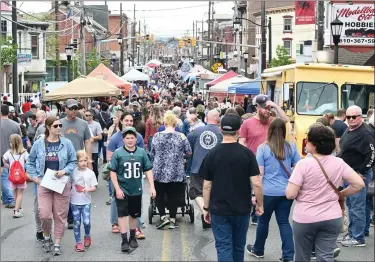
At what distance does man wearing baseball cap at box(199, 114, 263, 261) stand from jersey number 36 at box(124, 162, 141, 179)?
1987 mm

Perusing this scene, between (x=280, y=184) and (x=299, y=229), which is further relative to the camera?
(x=280, y=184)

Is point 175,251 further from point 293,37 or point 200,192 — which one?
point 293,37

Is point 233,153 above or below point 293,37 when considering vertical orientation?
below

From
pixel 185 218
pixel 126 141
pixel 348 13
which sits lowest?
pixel 185 218

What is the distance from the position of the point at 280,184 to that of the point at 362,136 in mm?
1567

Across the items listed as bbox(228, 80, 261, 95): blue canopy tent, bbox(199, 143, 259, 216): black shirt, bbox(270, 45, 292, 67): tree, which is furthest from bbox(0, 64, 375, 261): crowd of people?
bbox(270, 45, 292, 67): tree

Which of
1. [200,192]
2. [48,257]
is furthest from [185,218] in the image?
[48,257]

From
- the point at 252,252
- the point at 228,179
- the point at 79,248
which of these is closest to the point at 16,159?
the point at 79,248

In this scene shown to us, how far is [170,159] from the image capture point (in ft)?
34.0

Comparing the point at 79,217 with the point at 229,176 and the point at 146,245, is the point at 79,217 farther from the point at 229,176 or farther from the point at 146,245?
the point at 229,176

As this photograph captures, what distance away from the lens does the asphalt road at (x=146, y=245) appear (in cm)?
875

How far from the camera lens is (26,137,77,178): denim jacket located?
890 centimetres

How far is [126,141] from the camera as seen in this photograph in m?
8.88

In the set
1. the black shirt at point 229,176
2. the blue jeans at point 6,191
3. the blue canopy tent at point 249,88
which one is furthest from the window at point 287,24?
the black shirt at point 229,176
